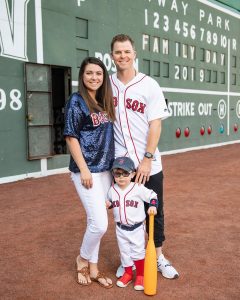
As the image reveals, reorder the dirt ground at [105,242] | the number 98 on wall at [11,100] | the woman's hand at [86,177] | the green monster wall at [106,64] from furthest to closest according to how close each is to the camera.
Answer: the green monster wall at [106,64] → the number 98 on wall at [11,100] → the dirt ground at [105,242] → the woman's hand at [86,177]

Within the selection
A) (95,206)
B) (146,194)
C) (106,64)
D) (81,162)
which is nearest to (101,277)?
(95,206)

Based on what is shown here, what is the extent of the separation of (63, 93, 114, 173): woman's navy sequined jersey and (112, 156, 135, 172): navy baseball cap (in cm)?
9

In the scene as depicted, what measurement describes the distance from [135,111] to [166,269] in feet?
4.49

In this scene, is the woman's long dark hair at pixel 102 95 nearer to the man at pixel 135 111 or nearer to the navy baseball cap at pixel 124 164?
the man at pixel 135 111

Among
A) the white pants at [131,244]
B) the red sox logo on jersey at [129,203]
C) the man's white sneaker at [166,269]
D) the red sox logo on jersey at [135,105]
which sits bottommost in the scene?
the man's white sneaker at [166,269]

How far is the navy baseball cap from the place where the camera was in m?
2.78

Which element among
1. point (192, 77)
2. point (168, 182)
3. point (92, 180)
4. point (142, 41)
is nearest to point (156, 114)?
point (92, 180)

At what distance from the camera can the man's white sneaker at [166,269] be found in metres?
3.14

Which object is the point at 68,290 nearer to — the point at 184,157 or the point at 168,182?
the point at 168,182

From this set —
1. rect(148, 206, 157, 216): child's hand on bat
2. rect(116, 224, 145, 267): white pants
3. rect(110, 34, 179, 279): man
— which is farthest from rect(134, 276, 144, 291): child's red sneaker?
rect(110, 34, 179, 279): man

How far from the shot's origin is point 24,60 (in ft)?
25.3

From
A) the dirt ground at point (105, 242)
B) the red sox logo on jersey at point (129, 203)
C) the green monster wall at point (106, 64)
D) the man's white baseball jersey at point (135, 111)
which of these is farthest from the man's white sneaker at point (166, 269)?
the green monster wall at point (106, 64)

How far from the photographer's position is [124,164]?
2.79 metres

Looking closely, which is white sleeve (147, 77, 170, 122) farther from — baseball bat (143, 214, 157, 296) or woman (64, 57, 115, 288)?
baseball bat (143, 214, 157, 296)
